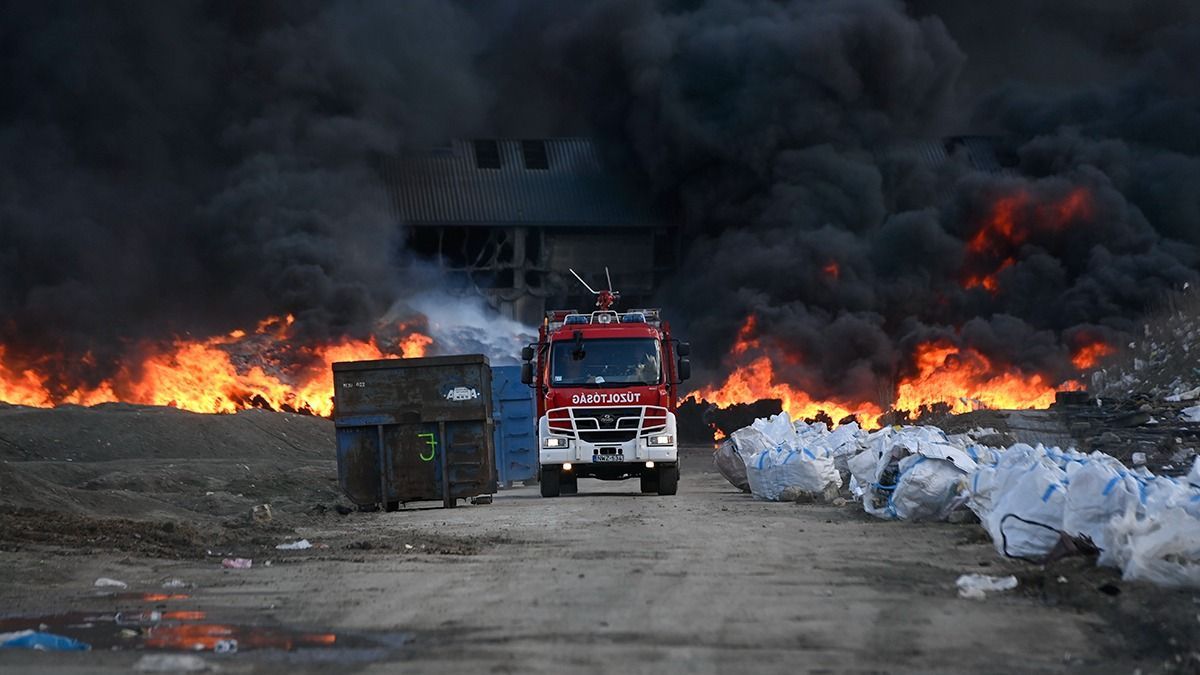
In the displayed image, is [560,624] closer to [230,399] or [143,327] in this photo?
[230,399]

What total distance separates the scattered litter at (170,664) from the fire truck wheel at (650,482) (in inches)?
555

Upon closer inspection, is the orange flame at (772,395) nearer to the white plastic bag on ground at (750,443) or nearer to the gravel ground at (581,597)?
the white plastic bag on ground at (750,443)

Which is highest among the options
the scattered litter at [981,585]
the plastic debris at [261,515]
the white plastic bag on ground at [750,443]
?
the white plastic bag on ground at [750,443]

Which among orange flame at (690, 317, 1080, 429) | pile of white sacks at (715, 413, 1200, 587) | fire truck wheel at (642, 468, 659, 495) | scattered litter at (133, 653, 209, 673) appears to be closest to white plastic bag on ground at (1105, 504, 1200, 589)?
pile of white sacks at (715, 413, 1200, 587)

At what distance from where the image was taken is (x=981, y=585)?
27.7ft

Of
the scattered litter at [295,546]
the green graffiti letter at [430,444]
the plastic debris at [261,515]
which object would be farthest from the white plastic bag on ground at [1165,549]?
the green graffiti letter at [430,444]

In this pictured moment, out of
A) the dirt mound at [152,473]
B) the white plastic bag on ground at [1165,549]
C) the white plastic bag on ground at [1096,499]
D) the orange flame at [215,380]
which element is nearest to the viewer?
the white plastic bag on ground at [1165,549]

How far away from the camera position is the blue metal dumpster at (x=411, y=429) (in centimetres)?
1764

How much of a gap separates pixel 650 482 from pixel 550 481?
57.6 inches

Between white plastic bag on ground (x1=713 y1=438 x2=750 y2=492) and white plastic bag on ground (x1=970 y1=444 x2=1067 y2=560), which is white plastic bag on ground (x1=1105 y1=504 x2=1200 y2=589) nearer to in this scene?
white plastic bag on ground (x1=970 y1=444 x2=1067 y2=560)

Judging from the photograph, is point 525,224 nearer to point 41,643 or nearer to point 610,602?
point 610,602

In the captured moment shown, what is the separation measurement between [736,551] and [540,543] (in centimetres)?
193

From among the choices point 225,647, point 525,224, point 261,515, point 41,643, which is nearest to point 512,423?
point 261,515

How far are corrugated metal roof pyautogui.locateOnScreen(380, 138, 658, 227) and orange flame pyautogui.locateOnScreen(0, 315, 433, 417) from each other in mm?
6594
